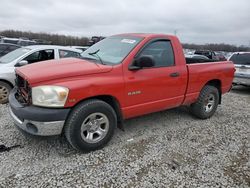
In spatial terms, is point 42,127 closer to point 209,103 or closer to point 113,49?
point 113,49

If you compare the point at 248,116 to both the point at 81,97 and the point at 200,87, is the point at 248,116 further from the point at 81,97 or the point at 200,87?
the point at 81,97

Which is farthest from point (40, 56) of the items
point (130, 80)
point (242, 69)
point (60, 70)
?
point (242, 69)

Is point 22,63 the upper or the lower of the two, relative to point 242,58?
lower

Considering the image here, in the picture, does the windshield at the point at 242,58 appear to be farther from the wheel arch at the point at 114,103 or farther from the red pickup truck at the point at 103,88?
the wheel arch at the point at 114,103

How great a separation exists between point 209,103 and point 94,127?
125 inches

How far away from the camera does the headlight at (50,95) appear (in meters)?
2.99

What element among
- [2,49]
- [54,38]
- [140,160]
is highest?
[54,38]

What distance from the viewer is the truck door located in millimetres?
3742

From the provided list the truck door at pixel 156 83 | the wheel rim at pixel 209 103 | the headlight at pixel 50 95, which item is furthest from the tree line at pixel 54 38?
the headlight at pixel 50 95

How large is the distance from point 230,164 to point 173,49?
90.4 inches

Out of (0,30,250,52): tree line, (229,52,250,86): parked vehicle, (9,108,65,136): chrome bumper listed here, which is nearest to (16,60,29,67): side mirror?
(9,108,65,136): chrome bumper

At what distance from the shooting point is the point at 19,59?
601 cm

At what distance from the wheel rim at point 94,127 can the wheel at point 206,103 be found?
2533 millimetres

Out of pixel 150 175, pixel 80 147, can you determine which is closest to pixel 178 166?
pixel 150 175
